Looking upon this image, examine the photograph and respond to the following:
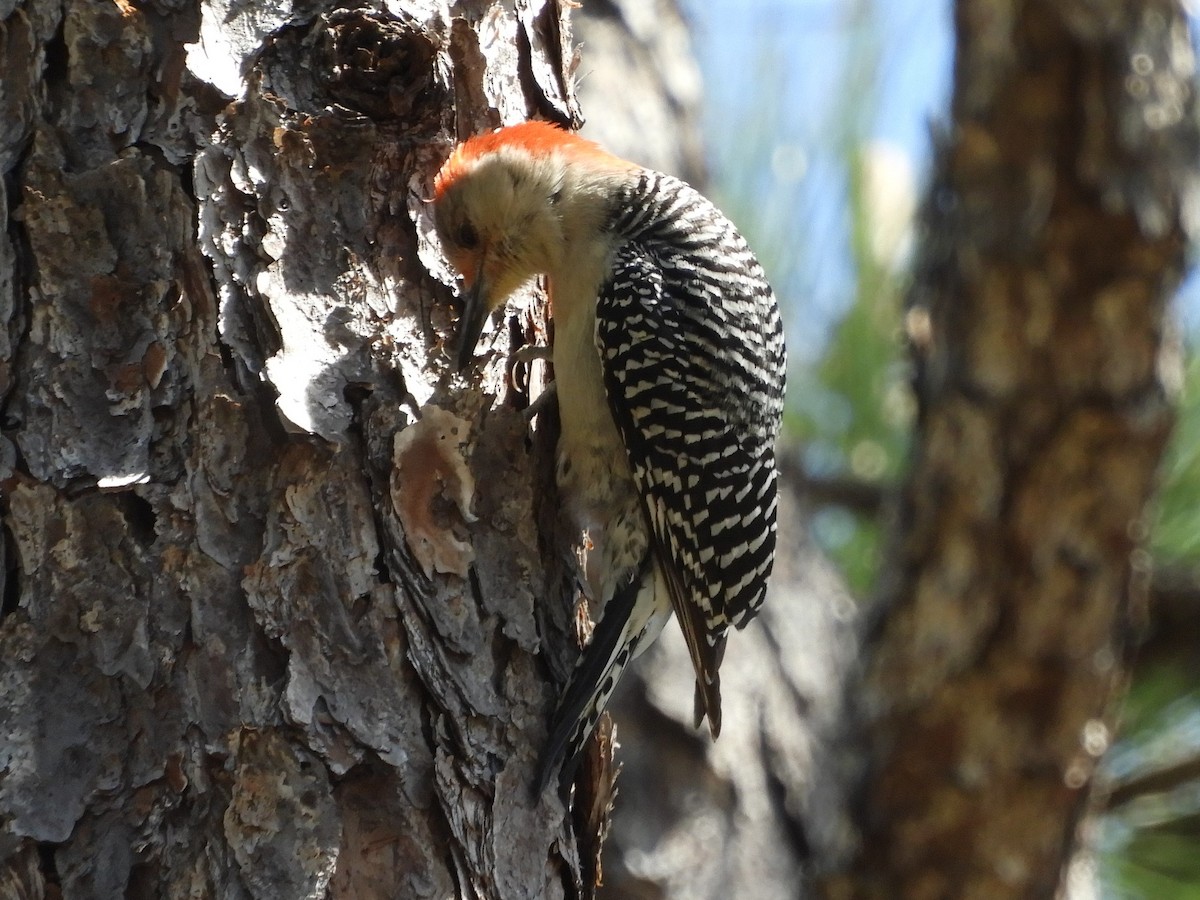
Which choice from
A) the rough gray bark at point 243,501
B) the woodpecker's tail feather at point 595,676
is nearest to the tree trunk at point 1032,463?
the woodpecker's tail feather at point 595,676

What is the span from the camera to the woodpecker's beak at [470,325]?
114 inches

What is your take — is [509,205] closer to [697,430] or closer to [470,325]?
[470,325]

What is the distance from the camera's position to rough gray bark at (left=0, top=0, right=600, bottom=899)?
2.27m

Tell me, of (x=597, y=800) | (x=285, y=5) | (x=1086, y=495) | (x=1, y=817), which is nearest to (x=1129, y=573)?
(x=1086, y=495)

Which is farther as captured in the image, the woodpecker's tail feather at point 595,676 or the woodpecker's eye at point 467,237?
the woodpecker's eye at point 467,237

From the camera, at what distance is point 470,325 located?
2.93 m

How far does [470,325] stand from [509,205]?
52cm

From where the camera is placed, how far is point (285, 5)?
8.89ft

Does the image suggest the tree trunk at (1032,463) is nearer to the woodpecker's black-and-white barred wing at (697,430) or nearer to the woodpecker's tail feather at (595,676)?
the woodpecker's black-and-white barred wing at (697,430)

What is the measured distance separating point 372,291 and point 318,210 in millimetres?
193

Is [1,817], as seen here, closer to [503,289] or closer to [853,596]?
[503,289]

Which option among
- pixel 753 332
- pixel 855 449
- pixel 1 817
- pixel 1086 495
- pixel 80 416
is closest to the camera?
pixel 1 817

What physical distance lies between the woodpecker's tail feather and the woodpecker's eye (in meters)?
0.86

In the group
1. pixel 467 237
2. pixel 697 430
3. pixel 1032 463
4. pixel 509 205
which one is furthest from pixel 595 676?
pixel 1032 463
